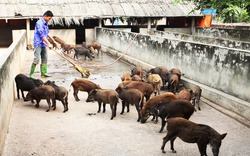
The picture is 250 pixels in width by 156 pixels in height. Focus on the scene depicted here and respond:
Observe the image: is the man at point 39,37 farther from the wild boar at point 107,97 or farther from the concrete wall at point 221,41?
the concrete wall at point 221,41

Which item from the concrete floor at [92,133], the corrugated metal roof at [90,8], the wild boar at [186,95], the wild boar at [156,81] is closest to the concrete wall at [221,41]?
the corrugated metal roof at [90,8]

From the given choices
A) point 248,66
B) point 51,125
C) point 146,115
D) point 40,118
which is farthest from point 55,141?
point 248,66

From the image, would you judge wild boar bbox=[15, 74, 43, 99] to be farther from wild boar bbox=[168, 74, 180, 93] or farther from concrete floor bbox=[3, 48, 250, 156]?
wild boar bbox=[168, 74, 180, 93]

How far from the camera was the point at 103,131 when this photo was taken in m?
6.20

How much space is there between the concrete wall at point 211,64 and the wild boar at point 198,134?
8.28 ft

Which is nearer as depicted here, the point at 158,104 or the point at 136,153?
the point at 136,153

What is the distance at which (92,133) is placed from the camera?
608 centimetres

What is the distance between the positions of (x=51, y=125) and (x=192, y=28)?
63.5 ft

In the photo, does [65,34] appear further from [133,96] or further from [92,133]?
[92,133]

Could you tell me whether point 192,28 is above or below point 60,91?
above

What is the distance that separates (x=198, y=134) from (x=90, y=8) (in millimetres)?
18207

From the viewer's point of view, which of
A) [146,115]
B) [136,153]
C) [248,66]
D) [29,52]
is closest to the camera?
[136,153]

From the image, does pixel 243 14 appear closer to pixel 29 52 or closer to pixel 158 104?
pixel 158 104

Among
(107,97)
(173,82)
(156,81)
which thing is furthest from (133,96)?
(173,82)
